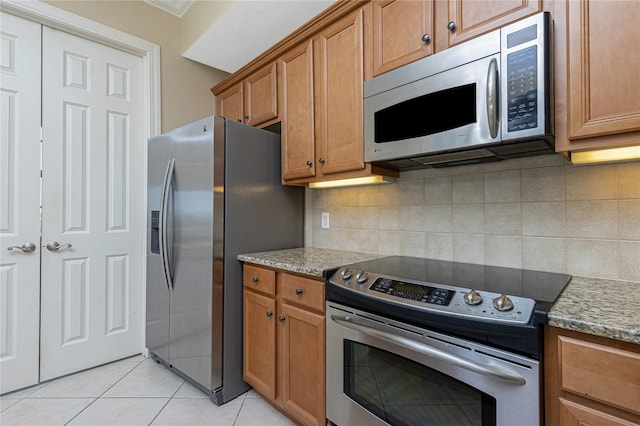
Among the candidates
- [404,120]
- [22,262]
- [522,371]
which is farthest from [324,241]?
[22,262]

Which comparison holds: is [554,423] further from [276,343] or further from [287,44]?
[287,44]

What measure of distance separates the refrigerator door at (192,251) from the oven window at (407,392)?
0.95 metres

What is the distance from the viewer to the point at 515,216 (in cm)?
147

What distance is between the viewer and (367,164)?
1643 millimetres

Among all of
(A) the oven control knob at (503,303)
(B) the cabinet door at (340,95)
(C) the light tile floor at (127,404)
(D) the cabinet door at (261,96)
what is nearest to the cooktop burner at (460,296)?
(A) the oven control knob at (503,303)

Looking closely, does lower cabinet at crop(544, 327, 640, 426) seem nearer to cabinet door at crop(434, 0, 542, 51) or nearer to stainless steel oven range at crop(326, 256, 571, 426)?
stainless steel oven range at crop(326, 256, 571, 426)

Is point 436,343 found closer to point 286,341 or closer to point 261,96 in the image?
point 286,341

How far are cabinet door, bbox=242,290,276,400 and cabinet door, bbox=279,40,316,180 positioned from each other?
839 mm

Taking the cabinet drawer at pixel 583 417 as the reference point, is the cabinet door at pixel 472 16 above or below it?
above

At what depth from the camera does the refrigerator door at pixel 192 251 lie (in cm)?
182

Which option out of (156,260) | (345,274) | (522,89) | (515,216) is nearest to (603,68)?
(522,89)

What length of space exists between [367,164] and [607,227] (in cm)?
106

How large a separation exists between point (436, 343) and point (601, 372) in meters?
0.42

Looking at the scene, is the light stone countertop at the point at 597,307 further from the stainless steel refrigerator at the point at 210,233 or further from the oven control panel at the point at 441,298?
the stainless steel refrigerator at the point at 210,233
